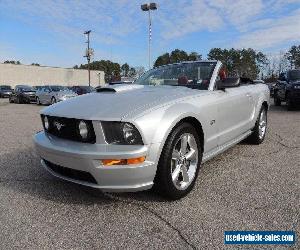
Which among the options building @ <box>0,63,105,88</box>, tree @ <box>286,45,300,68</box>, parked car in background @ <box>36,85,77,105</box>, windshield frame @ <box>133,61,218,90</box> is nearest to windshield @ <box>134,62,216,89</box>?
windshield frame @ <box>133,61,218,90</box>

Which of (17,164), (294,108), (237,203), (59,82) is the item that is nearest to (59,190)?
(17,164)

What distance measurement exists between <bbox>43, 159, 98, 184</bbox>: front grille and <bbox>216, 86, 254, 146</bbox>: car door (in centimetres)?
180

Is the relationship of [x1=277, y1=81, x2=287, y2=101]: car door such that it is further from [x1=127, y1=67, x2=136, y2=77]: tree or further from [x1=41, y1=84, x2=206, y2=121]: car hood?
[x1=127, y1=67, x2=136, y2=77]: tree

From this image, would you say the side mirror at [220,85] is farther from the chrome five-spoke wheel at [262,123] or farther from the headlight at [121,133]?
the chrome five-spoke wheel at [262,123]

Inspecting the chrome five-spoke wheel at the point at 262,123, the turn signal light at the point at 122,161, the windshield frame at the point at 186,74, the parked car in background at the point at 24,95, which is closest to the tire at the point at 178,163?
the turn signal light at the point at 122,161

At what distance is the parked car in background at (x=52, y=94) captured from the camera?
2094 cm

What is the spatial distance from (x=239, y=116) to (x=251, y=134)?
116 cm

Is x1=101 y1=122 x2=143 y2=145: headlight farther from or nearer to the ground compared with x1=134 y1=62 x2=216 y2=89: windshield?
nearer to the ground

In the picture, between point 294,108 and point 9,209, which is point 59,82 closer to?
point 294,108

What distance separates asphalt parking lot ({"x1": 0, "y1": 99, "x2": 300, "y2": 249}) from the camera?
2.90 meters

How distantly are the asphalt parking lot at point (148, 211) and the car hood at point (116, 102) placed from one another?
3.00ft

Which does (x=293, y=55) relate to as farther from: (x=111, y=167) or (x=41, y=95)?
(x=111, y=167)

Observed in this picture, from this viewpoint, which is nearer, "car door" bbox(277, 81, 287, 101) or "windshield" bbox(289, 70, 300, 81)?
"windshield" bbox(289, 70, 300, 81)

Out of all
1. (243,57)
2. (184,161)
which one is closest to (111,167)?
(184,161)
